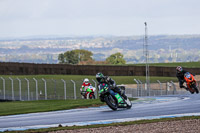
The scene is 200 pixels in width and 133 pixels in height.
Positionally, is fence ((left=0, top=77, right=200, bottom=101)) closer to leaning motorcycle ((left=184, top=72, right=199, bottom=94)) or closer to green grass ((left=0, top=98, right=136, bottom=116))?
leaning motorcycle ((left=184, top=72, right=199, bottom=94))

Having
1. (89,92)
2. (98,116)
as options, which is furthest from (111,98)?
(89,92)

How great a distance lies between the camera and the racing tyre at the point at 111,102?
18.1 meters

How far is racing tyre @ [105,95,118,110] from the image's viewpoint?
59.4ft

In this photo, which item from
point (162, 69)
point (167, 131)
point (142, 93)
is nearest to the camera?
point (167, 131)

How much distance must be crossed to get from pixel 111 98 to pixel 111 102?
14cm

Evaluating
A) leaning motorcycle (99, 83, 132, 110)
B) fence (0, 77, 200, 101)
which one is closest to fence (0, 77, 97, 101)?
fence (0, 77, 200, 101)

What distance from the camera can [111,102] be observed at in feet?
60.7

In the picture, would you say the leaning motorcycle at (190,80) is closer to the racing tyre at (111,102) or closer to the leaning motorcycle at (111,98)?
the leaning motorcycle at (111,98)

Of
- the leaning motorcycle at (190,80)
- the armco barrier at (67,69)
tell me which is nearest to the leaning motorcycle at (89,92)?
the leaning motorcycle at (190,80)

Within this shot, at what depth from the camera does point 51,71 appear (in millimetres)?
69438

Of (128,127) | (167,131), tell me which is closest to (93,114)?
(128,127)

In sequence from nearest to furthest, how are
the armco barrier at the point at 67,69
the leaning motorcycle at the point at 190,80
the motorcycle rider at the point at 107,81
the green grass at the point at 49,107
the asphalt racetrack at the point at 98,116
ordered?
the asphalt racetrack at the point at 98,116, the motorcycle rider at the point at 107,81, the green grass at the point at 49,107, the leaning motorcycle at the point at 190,80, the armco barrier at the point at 67,69

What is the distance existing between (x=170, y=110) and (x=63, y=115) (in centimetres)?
340

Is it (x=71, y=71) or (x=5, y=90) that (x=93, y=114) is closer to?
(x=5, y=90)
